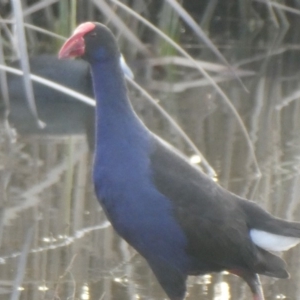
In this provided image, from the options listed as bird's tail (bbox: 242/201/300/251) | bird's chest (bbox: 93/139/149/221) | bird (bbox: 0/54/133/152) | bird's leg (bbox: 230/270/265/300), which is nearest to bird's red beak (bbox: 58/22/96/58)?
bird's chest (bbox: 93/139/149/221)

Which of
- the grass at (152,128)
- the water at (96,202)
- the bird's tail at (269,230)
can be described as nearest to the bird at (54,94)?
the grass at (152,128)

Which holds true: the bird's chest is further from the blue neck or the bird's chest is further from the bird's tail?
the bird's tail

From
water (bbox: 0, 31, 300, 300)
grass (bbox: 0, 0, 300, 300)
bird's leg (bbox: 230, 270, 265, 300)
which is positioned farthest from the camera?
grass (bbox: 0, 0, 300, 300)

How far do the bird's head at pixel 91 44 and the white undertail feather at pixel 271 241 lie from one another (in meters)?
0.67

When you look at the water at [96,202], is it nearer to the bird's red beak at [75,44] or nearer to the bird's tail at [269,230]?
the bird's tail at [269,230]

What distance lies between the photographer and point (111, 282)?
3.12 m

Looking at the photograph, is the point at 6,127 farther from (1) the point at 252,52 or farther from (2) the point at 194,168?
(1) the point at 252,52

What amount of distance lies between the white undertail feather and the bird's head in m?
0.67

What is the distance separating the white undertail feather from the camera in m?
2.70

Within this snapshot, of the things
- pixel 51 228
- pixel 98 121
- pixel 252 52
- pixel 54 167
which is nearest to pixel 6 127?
pixel 54 167

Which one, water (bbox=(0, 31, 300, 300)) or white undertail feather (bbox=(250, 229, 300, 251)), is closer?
white undertail feather (bbox=(250, 229, 300, 251))

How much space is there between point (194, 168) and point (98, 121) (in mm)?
314

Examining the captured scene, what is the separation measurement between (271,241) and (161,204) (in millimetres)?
400

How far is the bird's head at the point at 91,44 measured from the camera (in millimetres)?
2566
